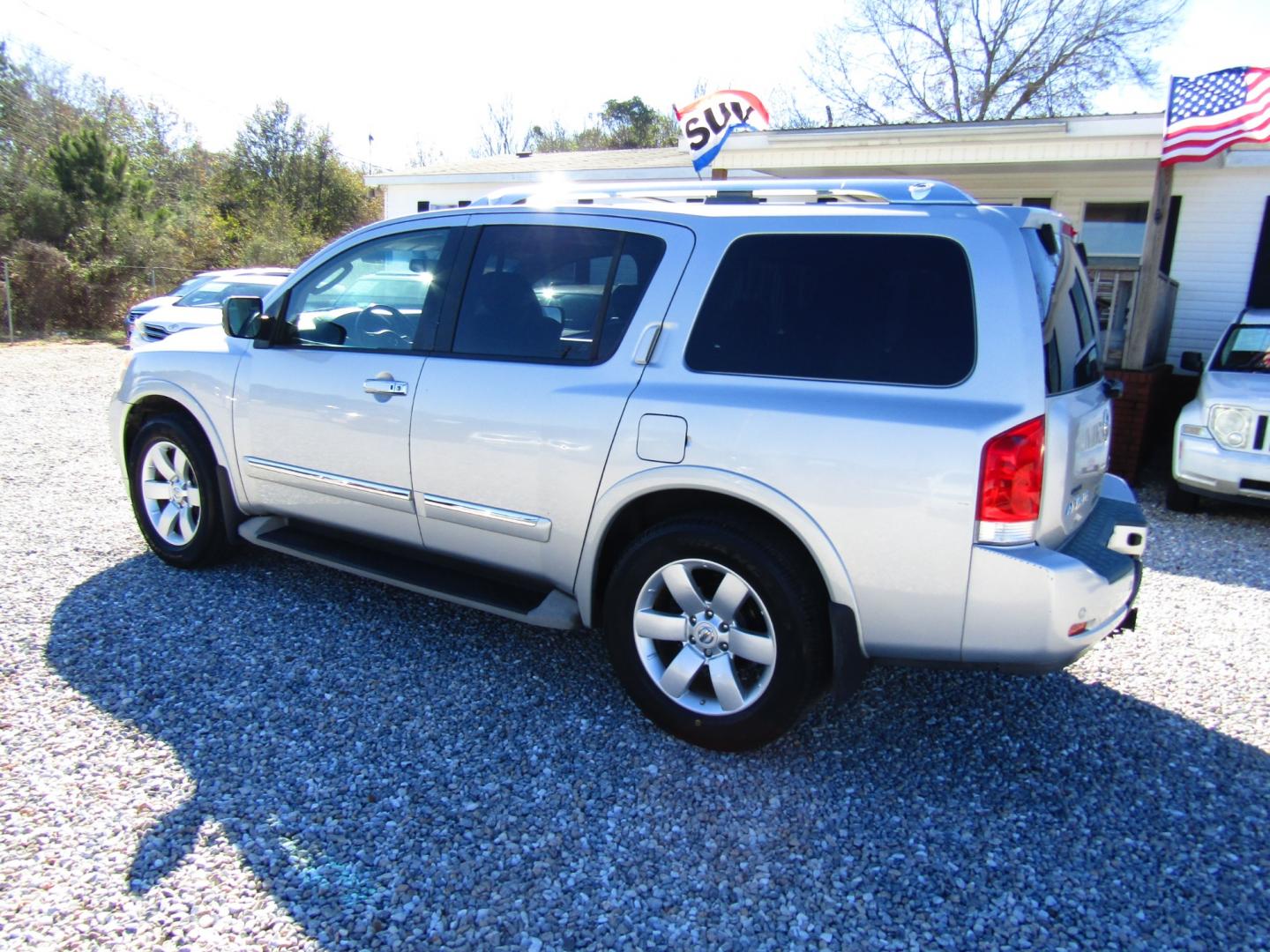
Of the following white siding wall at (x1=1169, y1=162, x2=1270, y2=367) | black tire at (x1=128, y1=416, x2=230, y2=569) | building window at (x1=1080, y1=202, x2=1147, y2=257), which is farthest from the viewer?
building window at (x1=1080, y1=202, x2=1147, y2=257)

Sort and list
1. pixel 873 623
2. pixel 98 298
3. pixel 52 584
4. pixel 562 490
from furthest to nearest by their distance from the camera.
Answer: pixel 98 298 < pixel 52 584 < pixel 562 490 < pixel 873 623

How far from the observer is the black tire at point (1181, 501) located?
7.05 meters

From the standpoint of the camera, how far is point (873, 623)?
2.79 m

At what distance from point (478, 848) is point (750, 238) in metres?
2.21

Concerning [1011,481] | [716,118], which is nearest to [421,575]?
[1011,481]

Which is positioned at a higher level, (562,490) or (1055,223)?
(1055,223)

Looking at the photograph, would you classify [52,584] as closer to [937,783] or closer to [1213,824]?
[937,783]

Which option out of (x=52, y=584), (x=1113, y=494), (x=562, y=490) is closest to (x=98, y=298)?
(x=52, y=584)

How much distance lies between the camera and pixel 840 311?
9.45ft

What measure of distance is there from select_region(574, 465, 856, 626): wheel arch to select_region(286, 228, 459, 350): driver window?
1.17 metres

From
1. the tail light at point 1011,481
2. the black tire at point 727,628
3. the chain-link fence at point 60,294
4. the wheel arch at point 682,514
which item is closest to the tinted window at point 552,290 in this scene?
the wheel arch at point 682,514

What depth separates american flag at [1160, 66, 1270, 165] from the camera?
23.7 feet

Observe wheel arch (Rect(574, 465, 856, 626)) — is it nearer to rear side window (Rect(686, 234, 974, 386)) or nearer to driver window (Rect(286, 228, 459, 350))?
rear side window (Rect(686, 234, 974, 386))

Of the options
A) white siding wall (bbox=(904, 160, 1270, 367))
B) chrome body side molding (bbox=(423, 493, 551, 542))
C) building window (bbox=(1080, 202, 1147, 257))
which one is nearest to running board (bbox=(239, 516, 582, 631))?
chrome body side molding (bbox=(423, 493, 551, 542))
